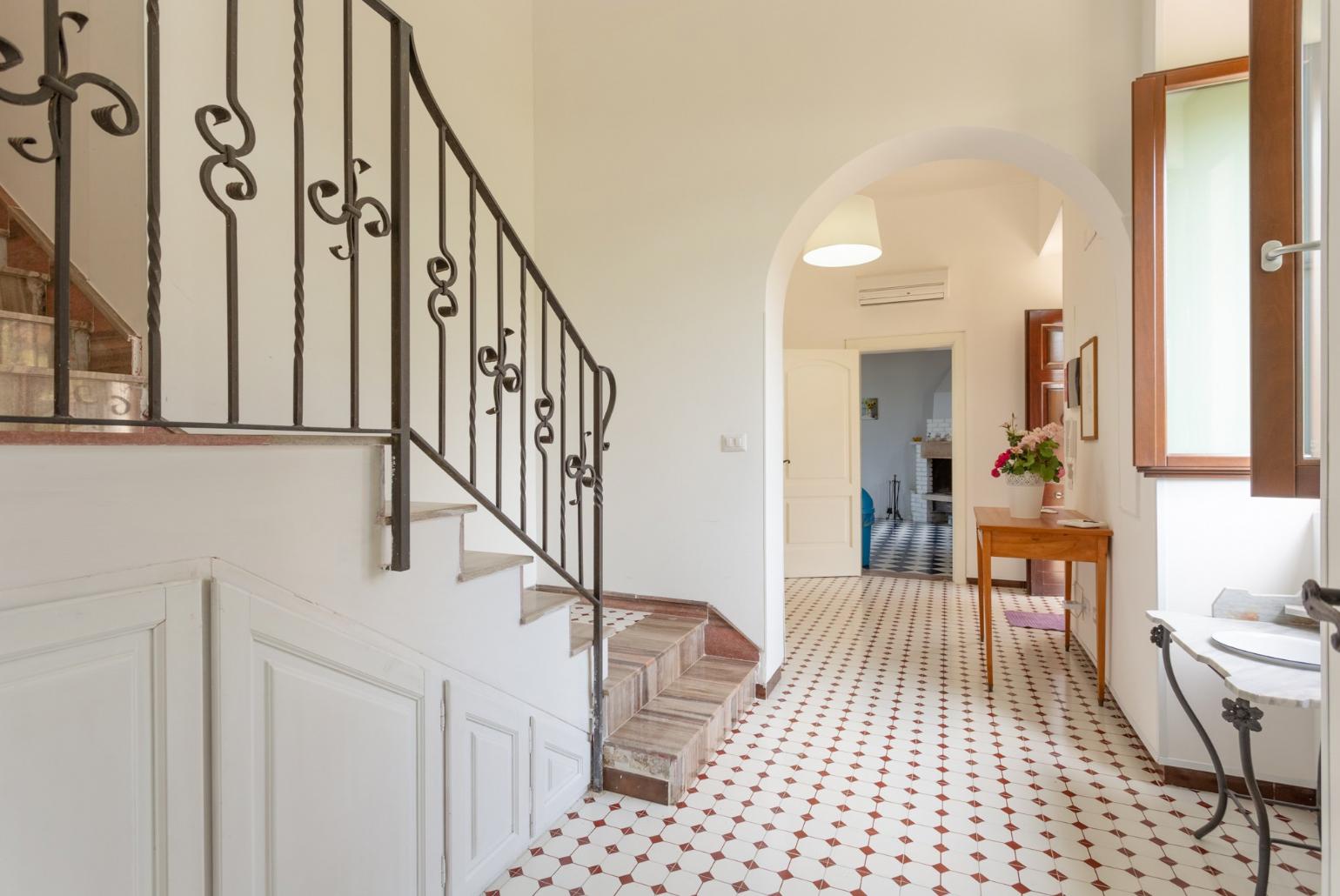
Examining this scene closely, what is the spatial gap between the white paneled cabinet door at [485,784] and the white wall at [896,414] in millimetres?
9686

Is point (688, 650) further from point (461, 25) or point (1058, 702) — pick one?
point (461, 25)

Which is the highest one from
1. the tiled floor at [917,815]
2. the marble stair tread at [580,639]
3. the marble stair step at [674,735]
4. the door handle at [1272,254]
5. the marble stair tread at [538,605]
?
the door handle at [1272,254]

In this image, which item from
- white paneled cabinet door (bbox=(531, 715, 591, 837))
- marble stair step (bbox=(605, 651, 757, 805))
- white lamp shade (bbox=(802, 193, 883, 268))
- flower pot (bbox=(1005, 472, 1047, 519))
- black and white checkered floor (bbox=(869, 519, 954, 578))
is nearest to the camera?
white paneled cabinet door (bbox=(531, 715, 591, 837))

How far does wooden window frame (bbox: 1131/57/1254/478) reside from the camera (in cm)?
234

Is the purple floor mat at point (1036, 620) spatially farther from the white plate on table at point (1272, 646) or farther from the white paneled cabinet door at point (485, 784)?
the white paneled cabinet door at point (485, 784)

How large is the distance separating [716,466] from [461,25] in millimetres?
2565

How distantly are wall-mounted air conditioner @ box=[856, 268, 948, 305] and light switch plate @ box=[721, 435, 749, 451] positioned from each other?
11.1 feet

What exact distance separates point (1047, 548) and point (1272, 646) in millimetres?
1507

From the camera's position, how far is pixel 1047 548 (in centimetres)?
322

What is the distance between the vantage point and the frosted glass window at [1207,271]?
7.50 ft

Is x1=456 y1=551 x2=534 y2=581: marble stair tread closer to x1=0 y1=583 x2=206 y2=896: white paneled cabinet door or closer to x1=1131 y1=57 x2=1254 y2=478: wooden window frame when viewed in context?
x1=0 y1=583 x2=206 y2=896: white paneled cabinet door

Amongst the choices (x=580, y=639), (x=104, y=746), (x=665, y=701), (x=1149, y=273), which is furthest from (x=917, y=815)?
(x=104, y=746)

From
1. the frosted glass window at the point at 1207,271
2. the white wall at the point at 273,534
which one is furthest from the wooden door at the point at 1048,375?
the white wall at the point at 273,534

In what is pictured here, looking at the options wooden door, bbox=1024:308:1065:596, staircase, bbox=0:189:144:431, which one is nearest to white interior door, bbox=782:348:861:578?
wooden door, bbox=1024:308:1065:596
